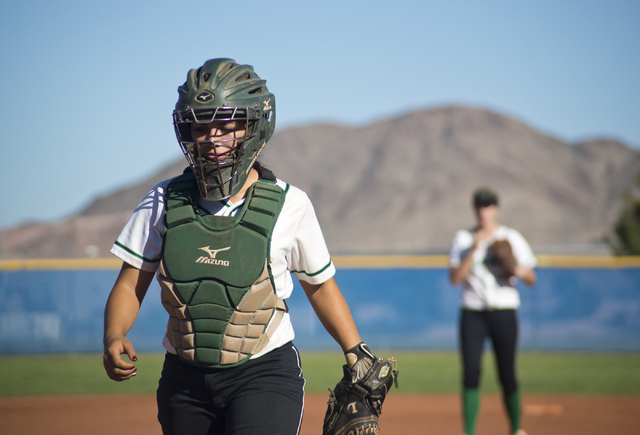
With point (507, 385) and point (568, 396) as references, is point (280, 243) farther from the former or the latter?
point (568, 396)

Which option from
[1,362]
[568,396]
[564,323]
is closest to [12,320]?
[1,362]

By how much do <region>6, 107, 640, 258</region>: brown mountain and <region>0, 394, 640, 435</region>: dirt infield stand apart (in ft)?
157

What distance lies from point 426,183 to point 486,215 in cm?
8410

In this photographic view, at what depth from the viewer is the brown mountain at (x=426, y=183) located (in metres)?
73.5

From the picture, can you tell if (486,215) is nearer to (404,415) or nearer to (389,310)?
(404,415)

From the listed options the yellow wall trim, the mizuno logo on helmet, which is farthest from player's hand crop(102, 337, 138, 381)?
the yellow wall trim

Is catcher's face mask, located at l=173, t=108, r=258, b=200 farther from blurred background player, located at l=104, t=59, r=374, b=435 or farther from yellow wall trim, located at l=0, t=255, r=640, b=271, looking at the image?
yellow wall trim, located at l=0, t=255, r=640, b=271

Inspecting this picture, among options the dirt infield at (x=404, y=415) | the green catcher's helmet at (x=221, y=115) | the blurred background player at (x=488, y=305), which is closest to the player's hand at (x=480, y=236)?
the blurred background player at (x=488, y=305)

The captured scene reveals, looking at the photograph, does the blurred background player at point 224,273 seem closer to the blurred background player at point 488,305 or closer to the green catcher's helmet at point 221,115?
the green catcher's helmet at point 221,115

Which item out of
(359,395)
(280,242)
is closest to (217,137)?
(280,242)

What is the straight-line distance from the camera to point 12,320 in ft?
40.3

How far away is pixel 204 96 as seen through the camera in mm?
2426

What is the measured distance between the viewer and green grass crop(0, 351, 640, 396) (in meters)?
9.16

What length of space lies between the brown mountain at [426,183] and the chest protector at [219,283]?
2132 inches
